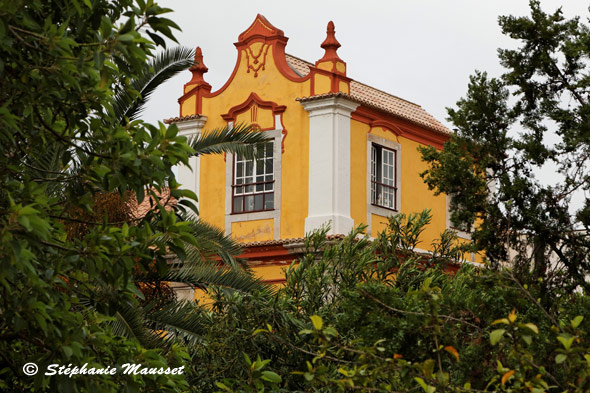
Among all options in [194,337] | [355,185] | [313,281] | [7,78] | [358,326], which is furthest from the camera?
[355,185]

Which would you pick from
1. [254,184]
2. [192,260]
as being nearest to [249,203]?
[254,184]

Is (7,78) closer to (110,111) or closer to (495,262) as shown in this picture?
(110,111)

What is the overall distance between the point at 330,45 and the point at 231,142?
6899 mm

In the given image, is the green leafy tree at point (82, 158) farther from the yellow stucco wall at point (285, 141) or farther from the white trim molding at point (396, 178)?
the white trim molding at point (396, 178)

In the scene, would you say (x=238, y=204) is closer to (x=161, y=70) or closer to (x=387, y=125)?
(x=387, y=125)

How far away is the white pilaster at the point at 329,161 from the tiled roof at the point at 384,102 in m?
0.29

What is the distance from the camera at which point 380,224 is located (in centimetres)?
2223

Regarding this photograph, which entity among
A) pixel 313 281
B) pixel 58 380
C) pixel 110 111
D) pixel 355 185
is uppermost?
pixel 355 185

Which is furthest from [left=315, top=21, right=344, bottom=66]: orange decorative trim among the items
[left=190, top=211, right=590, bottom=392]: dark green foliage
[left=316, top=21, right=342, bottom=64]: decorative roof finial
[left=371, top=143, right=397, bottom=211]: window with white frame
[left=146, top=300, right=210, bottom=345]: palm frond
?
[left=190, top=211, right=590, bottom=392]: dark green foliage

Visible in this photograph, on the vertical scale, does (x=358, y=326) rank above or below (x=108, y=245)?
below

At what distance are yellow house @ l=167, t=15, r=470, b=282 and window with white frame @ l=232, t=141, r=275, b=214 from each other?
2 centimetres

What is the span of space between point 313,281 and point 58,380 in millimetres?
6043

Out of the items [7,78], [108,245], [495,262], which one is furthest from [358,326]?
[495,262]

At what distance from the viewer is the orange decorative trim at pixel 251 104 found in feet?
73.0
